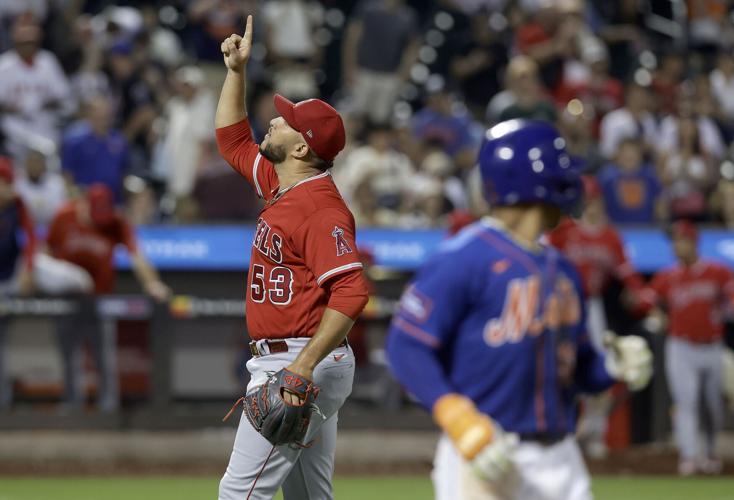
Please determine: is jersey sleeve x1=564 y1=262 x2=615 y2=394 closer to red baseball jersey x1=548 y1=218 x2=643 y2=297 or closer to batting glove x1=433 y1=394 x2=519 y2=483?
batting glove x1=433 y1=394 x2=519 y2=483

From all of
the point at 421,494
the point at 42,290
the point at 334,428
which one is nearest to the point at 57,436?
the point at 42,290

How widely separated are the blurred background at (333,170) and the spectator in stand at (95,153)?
0.06 ft

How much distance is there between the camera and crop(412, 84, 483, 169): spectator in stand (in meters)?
14.1

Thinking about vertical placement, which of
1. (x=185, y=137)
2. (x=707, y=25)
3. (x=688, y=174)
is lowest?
(x=688, y=174)

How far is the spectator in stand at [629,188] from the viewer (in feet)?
41.8

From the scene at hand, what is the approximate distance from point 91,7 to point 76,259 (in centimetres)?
496

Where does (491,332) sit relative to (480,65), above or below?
below

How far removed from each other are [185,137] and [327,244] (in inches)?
335

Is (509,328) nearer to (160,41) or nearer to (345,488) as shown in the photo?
(345,488)

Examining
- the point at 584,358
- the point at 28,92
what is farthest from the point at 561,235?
the point at 584,358

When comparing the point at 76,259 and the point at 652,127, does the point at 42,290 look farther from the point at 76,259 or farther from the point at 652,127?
the point at 652,127

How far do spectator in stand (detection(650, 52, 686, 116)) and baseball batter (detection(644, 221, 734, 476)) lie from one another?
3.96 metres

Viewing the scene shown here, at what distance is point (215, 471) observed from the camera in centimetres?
1109

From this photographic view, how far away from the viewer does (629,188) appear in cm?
1278
